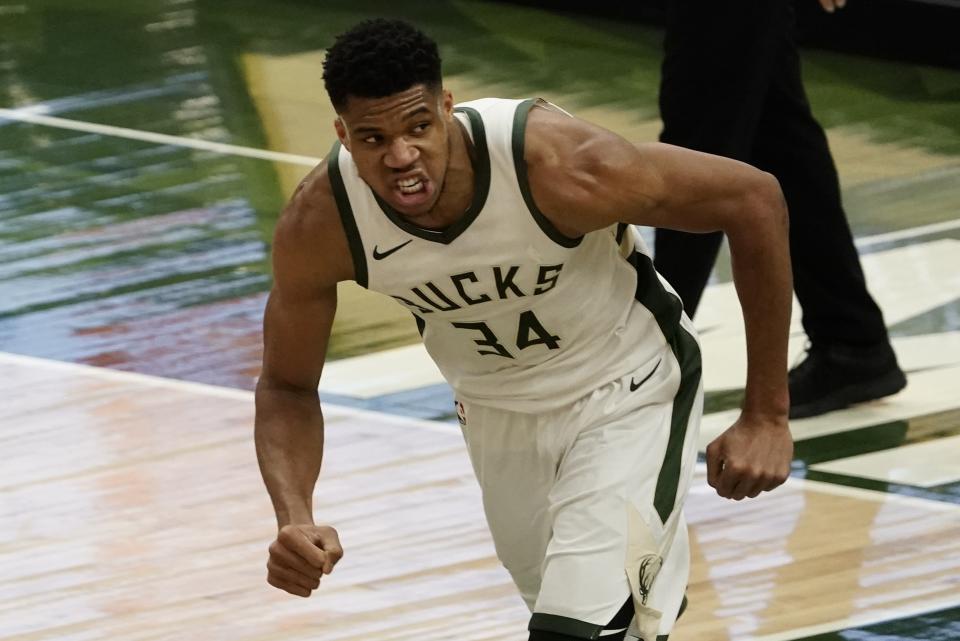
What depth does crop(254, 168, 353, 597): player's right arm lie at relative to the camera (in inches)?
135

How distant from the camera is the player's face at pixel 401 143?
3160mm

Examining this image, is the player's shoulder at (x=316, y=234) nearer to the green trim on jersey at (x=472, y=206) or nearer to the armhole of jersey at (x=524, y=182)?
the green trim on jersey at (x=472, y=206)

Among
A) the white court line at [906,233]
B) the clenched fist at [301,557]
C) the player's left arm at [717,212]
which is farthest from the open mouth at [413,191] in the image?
the white court line at [906,233]

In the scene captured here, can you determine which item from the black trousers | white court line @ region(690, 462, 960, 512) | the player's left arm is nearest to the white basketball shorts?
the player's left arm

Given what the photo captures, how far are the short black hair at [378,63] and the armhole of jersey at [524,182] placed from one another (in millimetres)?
202

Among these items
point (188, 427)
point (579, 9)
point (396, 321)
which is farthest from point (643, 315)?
point (579, 9)

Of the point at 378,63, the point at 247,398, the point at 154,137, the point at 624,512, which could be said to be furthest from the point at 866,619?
the point at 154,137

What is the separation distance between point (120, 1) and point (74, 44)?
2.67 feet

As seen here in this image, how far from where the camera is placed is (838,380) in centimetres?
545

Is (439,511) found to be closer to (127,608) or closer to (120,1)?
(127,608)

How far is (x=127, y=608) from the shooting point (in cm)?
450

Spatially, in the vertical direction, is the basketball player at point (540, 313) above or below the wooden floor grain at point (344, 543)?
above

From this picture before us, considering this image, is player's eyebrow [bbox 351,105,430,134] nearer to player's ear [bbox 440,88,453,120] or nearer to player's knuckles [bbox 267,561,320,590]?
player's ear [bbox 440,88,453,120]

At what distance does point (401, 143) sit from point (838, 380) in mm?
2572
